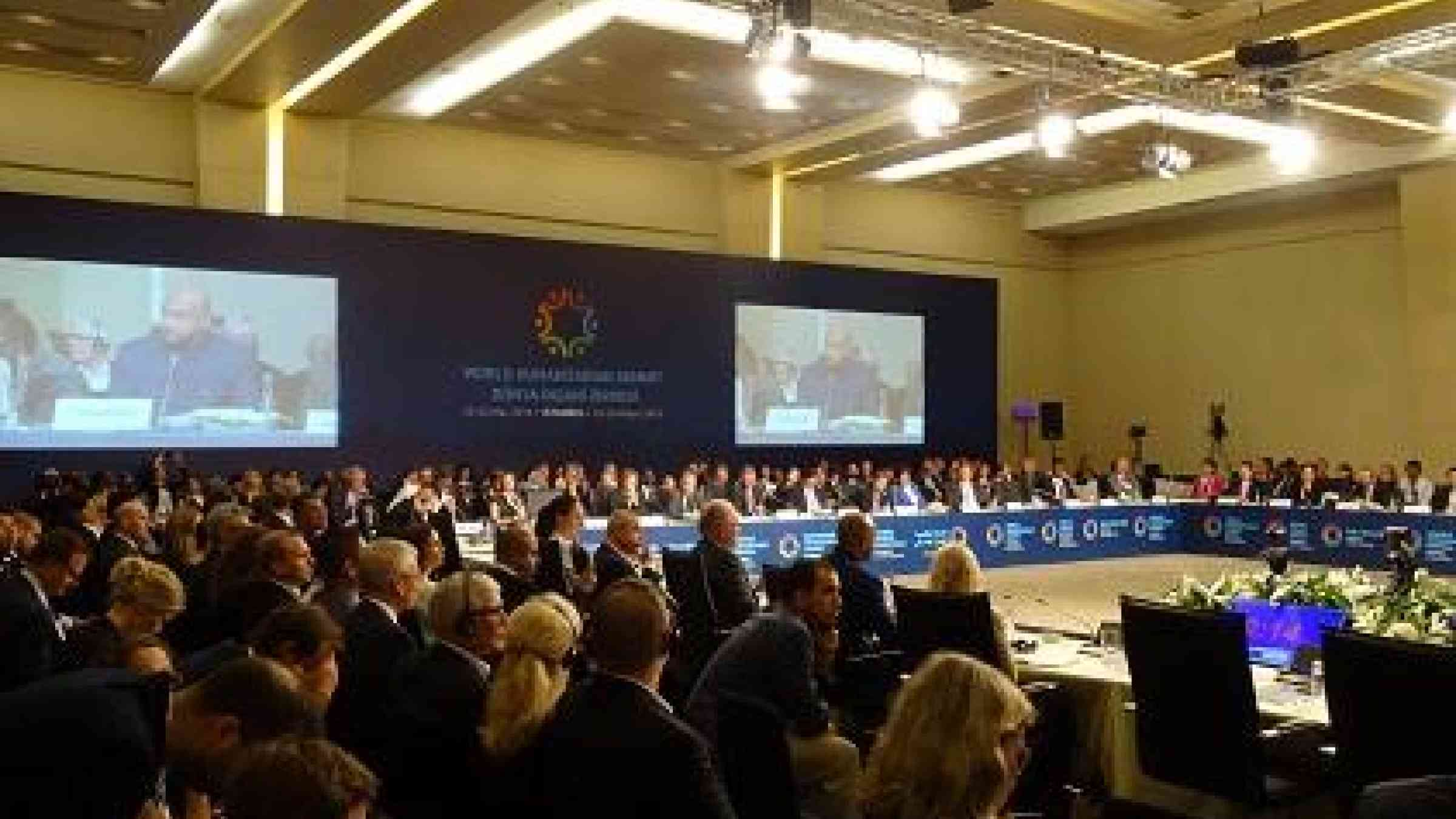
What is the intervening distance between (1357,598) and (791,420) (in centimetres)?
1240

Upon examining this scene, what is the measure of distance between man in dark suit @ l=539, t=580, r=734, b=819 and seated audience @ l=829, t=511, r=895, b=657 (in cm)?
289

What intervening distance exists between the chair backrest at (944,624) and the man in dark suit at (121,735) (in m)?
3.09

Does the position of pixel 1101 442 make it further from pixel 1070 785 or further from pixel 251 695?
pixel 251 695

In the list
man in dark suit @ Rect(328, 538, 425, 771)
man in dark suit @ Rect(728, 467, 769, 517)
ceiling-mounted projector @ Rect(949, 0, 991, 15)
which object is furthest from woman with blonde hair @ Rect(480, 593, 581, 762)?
man in dark suit @ Rect(728, 467, 769, 517)

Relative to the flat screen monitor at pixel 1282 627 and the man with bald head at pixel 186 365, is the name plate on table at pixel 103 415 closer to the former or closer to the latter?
the man with bald head at pixel 186 365

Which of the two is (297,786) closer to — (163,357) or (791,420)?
(163,357)

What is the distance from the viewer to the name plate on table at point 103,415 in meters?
12.4

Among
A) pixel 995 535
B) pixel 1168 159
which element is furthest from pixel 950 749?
pixel 995 535

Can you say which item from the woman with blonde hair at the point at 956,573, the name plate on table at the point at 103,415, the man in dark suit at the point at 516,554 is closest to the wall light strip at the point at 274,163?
the name plate on table at the point at 103,415

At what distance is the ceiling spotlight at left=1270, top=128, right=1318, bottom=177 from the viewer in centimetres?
1633

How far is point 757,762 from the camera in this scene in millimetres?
3043

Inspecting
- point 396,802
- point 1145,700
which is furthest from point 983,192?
point 396,802

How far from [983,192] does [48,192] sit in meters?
12.4

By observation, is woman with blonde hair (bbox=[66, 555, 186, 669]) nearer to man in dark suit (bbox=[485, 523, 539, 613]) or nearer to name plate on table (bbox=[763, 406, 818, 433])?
man in dark suit (bbox=[485, 523, 539, 613])
